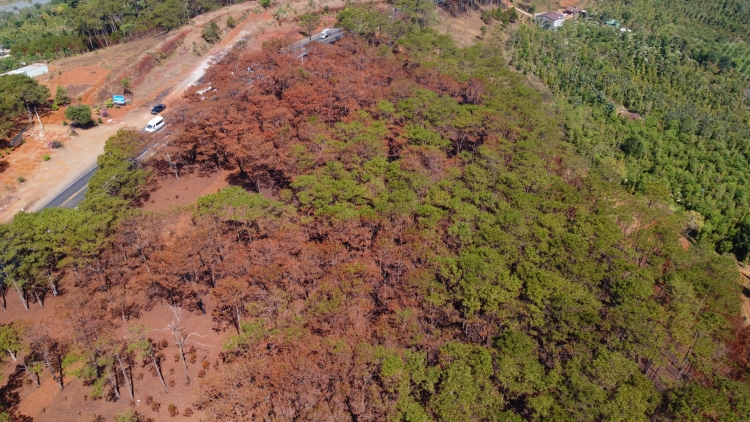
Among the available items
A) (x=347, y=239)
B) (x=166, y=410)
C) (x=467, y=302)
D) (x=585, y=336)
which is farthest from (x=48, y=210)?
(x=585, y=336)

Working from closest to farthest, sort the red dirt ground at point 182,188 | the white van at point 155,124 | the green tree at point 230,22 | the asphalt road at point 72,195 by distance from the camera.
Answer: the asphalt road at point 72,195, the red dirt ground at point 182,188, the white van at point 155,124, the green tree at point 230,22

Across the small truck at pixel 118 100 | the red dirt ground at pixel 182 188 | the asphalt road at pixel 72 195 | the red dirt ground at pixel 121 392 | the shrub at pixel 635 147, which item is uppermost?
the small truck at pixel 118 100

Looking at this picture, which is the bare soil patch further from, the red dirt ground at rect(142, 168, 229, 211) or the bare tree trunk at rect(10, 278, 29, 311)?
the bare tree trunk at rect(10, 278, 29, 311)

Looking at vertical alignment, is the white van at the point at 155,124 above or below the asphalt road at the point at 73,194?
above

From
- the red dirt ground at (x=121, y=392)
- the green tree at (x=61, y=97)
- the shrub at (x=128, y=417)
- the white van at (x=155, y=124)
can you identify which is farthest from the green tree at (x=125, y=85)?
the shrub at (x=128, y=417)

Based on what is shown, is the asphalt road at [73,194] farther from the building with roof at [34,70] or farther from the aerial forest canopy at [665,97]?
the aerial forest canopy at [665,97]

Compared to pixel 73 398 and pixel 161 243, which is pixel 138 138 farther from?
pixel 73 398

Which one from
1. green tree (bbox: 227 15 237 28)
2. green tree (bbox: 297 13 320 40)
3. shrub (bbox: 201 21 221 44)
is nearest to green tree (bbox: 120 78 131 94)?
shrub (bbox: 201 21 221 44)

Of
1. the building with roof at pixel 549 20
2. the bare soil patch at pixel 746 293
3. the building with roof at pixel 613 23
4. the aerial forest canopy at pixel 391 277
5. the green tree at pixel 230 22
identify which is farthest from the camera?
the building with roof at pixel 613 23
